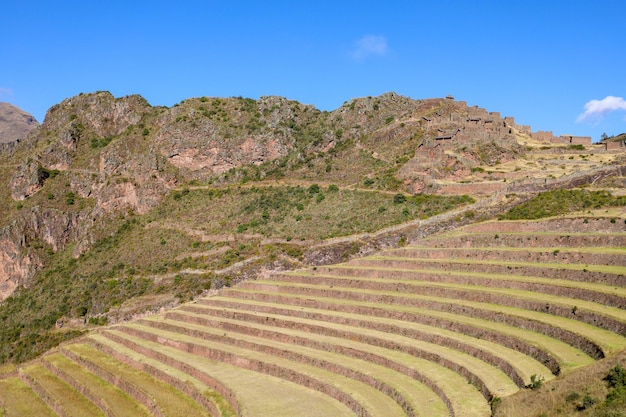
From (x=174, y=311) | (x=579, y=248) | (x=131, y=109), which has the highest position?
(x=131, y=109)

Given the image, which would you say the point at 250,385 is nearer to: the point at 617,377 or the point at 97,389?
the point at 97,389

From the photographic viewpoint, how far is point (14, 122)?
160 meters

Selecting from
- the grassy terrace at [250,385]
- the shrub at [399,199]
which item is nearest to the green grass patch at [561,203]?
the shrub at [399,199]

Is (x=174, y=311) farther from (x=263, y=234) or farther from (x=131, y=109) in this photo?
(x=131, y=109)

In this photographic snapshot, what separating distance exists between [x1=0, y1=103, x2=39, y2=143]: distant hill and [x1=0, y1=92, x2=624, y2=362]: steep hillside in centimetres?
8342

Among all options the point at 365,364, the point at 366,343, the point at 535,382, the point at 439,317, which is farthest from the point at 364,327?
the point at 535,382

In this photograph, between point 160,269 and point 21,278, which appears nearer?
point 160,269

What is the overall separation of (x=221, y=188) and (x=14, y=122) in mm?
125422

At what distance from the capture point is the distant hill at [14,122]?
149m

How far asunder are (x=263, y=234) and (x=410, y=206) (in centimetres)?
1293

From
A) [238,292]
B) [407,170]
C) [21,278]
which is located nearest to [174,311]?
[238,292]

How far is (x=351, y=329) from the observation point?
86.3ft

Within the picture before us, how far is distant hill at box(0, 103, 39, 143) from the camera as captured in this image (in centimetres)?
14875

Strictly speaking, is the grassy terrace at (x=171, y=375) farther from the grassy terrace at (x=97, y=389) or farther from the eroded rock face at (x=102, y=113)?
the eroded rock face at (x=102, y=113)
